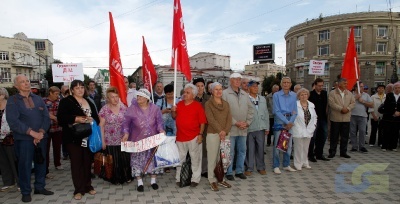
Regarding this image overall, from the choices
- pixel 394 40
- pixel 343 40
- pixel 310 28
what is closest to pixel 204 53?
pixel 310 28

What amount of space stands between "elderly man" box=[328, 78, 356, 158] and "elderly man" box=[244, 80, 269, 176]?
2246 millimetres

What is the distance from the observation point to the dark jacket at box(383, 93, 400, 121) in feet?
25.3

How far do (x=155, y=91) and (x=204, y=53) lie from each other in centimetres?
8505

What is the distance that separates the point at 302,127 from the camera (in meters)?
5.91

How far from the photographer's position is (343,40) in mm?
53219

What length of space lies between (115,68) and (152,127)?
1.56 m

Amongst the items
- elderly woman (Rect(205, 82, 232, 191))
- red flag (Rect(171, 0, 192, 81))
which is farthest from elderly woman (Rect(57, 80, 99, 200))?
elderly woman (Rect(205, 82, 232, 191))

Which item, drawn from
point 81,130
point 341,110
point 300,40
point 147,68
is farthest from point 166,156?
point 300,40

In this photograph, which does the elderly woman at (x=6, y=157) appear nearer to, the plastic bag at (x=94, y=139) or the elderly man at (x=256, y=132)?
the plastic bag at (x=94, y=139)

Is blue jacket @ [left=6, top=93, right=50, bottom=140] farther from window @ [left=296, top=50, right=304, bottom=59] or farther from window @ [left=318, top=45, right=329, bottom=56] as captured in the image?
window @ [left=296, top=50, right=304, bottom=59]

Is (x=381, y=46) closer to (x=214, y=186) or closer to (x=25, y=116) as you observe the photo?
(x=214, y=186)

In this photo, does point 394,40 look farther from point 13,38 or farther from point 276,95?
point 13,38

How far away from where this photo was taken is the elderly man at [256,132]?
5527 millimetres

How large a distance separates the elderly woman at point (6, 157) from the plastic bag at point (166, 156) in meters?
2.57
